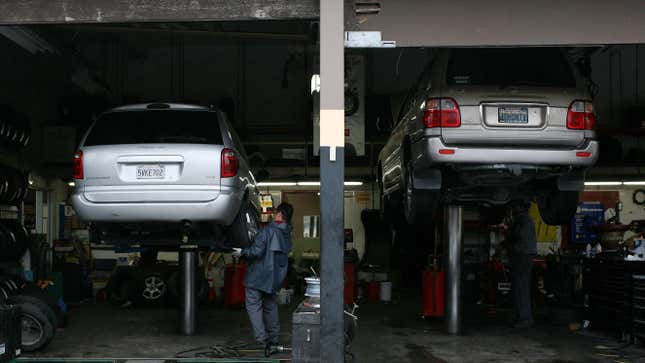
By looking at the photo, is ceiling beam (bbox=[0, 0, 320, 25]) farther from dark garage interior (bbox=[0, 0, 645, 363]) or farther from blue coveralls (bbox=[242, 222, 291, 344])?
blue coveralls (bbox=[242, 222, 291, 344])

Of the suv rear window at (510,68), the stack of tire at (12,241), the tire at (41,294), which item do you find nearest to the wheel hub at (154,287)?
the stack of tire at (12,241)

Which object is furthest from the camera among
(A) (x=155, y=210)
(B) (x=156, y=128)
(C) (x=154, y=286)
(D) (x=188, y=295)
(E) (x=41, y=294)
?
(C) (x=154, y=286)

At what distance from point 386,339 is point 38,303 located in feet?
13.8

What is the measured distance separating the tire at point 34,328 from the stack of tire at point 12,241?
2293 mm

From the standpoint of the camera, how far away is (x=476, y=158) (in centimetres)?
668

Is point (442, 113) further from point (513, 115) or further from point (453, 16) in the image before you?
point (453, 16)

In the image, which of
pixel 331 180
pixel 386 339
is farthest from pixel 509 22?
pixel 386 339

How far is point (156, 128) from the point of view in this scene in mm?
7008

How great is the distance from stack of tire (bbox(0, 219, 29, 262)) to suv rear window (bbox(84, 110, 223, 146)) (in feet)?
11.2

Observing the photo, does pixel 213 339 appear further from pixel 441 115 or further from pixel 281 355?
pixel 441 115

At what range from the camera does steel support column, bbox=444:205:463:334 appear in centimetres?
874

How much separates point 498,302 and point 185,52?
8.34 m

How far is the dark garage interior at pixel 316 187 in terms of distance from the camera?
5996mm

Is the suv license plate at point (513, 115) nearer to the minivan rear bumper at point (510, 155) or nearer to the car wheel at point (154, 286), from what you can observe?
the minivan rear bumper at point (510, 155)
